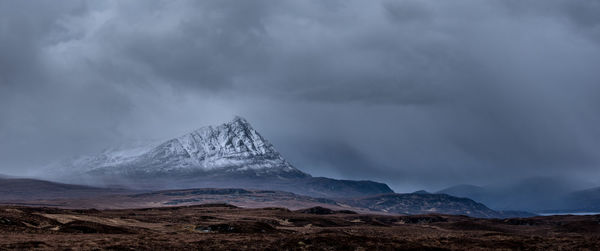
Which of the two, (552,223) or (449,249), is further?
(552,223)

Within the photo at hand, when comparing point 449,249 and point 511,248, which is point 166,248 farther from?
point 511,248

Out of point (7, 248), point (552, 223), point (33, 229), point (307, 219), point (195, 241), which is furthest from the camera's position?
point (552, 223)

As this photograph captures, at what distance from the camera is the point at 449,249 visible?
55.2 m

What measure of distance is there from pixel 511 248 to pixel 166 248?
1506 inches

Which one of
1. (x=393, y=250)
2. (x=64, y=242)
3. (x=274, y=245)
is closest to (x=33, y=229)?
(x=64, y=242)

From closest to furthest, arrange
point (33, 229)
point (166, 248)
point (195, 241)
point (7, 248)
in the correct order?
point (7, 248), point (166, 248), point (195, 241), point (33, 229)

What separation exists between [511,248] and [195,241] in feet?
117

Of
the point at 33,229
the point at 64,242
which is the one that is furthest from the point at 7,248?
the point at 33,229

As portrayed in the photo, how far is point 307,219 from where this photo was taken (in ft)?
474

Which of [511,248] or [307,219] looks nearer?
[511,248]

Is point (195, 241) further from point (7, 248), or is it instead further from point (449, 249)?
point (449, 249)

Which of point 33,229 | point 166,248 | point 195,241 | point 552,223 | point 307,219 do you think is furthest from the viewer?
point 552,223

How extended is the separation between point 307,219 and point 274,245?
307 feet

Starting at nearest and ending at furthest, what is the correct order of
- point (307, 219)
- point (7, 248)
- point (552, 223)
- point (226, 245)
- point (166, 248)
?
point (7, 248), point (166, 248), point (226, 245), point (307, 219), point (552, 223)
